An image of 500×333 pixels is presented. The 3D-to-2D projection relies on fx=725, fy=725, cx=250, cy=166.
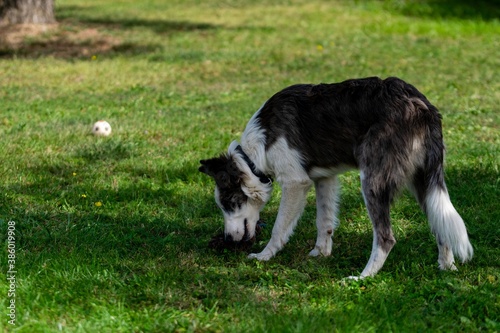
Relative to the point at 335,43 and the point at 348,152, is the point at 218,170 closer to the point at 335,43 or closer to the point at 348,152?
the point at 348,152

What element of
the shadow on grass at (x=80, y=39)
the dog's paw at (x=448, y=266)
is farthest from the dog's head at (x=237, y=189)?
the shadow on grass at (x=80, y=39)

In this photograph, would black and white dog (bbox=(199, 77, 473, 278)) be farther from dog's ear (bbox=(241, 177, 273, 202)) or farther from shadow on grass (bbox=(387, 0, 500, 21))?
shadow on grass (bbox=(387, 0, 500, 21))

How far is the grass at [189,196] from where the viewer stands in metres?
4.37

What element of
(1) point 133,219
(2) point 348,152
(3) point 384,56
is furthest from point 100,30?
(2) point 348,152

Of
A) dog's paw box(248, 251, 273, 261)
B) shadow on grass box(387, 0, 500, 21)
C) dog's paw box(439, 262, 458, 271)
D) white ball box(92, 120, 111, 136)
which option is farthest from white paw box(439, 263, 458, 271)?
shadow on grass box(387, 0, 500, 21)

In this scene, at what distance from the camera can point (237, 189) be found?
5363mm

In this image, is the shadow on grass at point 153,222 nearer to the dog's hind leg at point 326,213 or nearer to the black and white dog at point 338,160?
the dog's hind leg at point 326,213

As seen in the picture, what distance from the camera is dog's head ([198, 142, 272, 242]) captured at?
211 inches

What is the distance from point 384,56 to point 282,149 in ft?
29.9

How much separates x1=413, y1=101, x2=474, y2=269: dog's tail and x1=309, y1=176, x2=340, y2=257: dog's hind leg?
82 centimetres

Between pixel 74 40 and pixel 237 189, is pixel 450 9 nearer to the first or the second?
pixel 74 40

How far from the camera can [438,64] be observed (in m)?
13.2

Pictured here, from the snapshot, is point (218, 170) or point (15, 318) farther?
point (218, 170)

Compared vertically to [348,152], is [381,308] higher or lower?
lower
